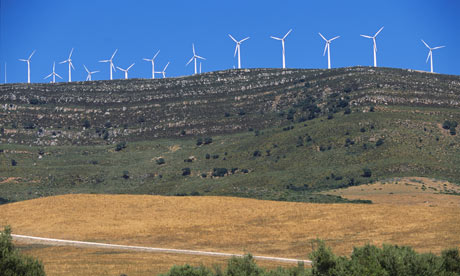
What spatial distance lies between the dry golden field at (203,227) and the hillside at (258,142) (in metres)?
25.4

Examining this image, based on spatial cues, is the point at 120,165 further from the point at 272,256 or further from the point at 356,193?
the point at 272,256

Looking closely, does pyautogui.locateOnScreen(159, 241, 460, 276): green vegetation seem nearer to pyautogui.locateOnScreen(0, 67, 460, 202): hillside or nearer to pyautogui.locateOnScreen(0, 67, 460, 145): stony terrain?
pyautogui.locateOnScreen(0, 67, 460, 202): hillside

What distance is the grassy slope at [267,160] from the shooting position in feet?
443

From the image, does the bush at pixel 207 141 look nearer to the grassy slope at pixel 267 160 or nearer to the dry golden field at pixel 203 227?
the grassy slope at pixel 267 160

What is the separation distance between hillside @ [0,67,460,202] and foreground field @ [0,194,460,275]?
2502 cm

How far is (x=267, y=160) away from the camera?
154m

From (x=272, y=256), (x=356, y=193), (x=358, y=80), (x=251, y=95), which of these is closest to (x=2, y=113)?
(x=251, y=95)

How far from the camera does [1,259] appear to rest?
37875 mm

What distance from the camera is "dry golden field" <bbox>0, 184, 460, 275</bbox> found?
61375 millimetres

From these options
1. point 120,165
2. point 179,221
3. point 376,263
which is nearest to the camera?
point 376,263

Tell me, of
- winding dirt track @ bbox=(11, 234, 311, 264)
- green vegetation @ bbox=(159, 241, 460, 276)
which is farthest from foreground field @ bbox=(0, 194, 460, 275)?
green vegetation @ bbox=(159, 241, 460, 276)

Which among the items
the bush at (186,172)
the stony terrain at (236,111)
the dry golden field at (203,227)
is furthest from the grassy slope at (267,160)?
the dry golden field at (203,227)

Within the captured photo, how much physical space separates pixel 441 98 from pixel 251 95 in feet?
169

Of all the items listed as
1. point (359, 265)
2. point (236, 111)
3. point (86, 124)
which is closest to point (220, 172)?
point (236, 111)
